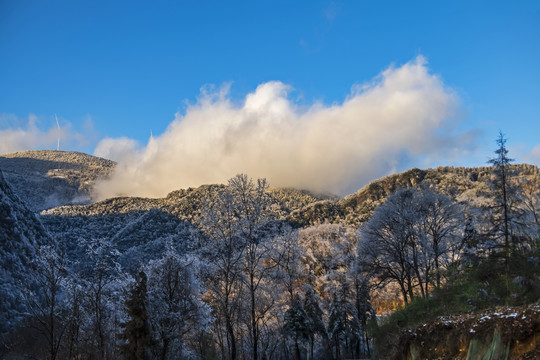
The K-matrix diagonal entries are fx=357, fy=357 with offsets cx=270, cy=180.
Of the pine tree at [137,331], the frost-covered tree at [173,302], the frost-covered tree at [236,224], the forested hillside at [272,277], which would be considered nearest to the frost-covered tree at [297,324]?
the forested hillside at [272,277]

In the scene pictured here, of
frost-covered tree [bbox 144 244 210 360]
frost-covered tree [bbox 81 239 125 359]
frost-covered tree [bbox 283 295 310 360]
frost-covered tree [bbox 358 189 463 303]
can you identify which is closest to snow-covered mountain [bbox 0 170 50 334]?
frost-covered tree [bbox 81 239 125 359]

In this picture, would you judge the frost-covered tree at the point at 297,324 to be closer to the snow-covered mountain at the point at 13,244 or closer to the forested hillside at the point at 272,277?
the forested hillside at the point at 272,277

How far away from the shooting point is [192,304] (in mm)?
29859

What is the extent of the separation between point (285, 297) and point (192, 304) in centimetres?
1598

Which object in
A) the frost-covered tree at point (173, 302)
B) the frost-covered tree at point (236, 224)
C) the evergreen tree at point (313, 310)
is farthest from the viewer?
the evergreen tree at point (313, 310)

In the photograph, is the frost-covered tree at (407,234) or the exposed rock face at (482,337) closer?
the exposed rock face at (482,337)

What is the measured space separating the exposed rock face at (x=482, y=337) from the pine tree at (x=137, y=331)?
12.9 m

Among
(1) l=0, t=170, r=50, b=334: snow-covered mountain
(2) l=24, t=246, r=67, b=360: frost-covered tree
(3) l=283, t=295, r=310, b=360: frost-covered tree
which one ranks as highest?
(1) l=0, t=170, r=50, b=334: snow-covered mountain

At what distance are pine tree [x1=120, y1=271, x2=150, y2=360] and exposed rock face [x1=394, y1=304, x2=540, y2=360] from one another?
12.9m

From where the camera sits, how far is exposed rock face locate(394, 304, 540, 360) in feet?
29.5

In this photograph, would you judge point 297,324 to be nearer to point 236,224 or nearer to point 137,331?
point 236,224

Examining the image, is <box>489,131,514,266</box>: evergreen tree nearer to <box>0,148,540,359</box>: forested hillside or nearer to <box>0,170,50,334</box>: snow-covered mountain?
<box>0,148,540,359</box>: forested hillside

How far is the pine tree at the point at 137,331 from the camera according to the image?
61.5 ft

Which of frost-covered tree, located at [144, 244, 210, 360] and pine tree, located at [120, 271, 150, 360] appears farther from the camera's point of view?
frost-covered tree, located at [144, 244, 210, 360]
